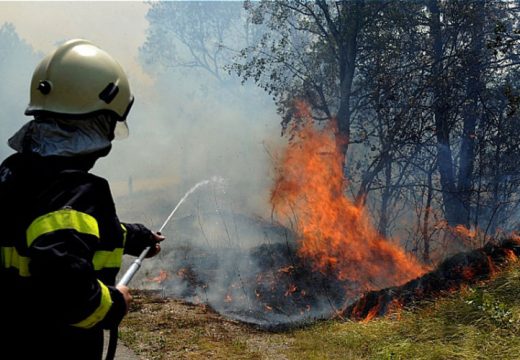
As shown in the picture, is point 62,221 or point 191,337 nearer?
point 62,221

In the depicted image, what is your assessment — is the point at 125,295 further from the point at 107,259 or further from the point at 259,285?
the point at 259,285

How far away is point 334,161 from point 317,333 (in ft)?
24.8

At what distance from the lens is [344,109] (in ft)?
44.6

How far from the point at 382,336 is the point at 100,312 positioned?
12.6 ft

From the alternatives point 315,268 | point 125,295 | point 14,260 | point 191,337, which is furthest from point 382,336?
point 315,268

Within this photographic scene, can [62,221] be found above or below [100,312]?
above

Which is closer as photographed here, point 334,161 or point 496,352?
point 496,352

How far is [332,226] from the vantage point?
430 inches

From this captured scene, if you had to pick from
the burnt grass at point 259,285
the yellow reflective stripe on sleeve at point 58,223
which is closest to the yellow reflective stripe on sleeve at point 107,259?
the yellow reflective stripe on sleeve at point 58,223

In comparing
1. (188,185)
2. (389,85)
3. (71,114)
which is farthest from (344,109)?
(188,185)

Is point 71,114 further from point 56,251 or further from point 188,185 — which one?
point 188,185

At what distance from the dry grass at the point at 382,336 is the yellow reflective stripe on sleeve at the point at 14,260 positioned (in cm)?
346

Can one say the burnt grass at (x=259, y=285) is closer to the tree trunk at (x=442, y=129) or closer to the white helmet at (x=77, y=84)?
the tree trunk at (x=442, y=129)

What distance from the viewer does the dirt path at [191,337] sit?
5.08 metres
